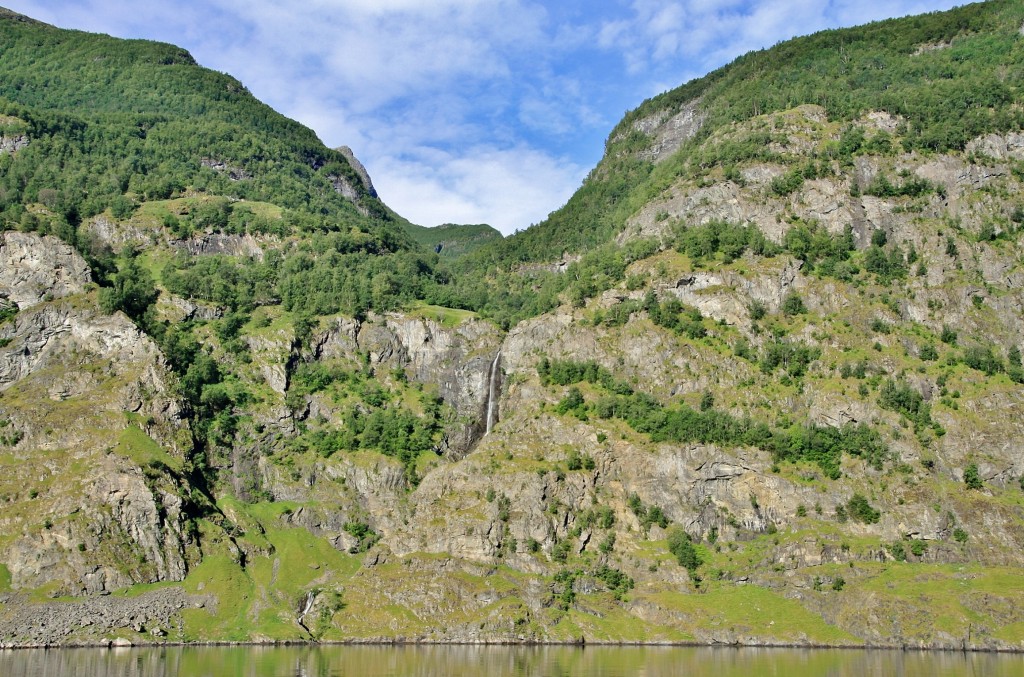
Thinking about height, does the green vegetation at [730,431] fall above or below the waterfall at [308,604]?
above

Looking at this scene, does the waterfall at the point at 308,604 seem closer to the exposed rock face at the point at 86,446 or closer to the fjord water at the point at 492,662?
the fjord water at the point at 492,662

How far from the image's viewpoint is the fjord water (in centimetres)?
9606

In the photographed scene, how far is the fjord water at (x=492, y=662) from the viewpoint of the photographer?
3782 inches

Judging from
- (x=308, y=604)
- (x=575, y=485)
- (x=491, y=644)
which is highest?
(x=575, y=485)

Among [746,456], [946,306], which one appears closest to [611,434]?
[746,456]

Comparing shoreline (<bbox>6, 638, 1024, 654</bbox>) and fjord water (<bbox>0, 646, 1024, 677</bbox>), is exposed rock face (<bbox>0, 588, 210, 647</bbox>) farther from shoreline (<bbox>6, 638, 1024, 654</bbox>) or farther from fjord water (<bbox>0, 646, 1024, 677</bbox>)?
fjord water (<bbox>0, 646, 1024, 677</bbox>)

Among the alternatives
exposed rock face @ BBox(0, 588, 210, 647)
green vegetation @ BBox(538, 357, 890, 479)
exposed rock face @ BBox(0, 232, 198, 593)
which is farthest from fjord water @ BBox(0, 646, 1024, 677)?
green vegetation @ BBox(538, 357, 890, 479)

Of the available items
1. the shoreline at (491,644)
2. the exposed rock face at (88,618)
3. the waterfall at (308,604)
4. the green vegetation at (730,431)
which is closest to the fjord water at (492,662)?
the shoreline at (491,644)

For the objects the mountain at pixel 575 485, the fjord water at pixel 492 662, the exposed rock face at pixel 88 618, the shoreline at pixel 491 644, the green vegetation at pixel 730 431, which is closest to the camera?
the fjord water at pixel 492 662

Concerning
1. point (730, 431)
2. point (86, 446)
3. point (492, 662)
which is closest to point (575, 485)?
point (730, 431)

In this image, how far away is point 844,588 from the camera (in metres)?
141

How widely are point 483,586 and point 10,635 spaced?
2815 inches

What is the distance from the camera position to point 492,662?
4321 inches

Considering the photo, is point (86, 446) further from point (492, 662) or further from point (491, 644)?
point (492, 662)
